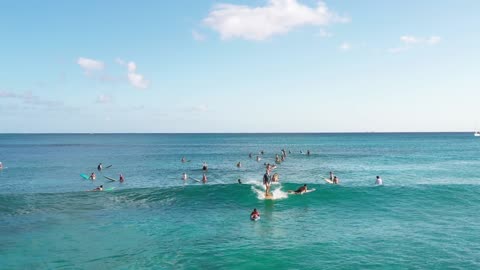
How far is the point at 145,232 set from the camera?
2353 centimetres

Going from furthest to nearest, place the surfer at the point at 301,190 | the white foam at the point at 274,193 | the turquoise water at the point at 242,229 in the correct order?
the surfer at the point at 301,190
the white foam at the point at 274,193
the turquoise water at the point at 242,229

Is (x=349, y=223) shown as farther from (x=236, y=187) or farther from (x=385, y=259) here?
(x=236, y=187)

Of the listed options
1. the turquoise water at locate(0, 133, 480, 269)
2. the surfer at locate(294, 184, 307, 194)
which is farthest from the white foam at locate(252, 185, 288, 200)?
the surfer at locate(294, 184, 307, 194)

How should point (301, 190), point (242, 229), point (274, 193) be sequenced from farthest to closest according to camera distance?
point (274, 193) < point (301, 190) < point (242, 229)

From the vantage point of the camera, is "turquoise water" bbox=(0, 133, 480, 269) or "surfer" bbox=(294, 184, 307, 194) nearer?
"turquoise water" bbox=(0, 133, 480, 269)

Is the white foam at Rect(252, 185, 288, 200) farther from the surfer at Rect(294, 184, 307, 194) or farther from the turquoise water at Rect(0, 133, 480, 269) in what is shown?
the surfer at Rect(294, 184, 307, 194)

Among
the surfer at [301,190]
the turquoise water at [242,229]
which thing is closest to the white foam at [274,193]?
the turquoise water at [242,229]

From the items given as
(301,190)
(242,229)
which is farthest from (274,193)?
(242,229)

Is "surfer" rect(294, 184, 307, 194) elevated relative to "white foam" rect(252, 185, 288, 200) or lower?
elevated

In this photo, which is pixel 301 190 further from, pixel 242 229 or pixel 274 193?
pixel 242 229

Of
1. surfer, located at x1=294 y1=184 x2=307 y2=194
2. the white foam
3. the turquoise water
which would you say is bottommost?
the turquoise water

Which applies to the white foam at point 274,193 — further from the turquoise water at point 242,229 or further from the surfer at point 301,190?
the surfer at point 301,190

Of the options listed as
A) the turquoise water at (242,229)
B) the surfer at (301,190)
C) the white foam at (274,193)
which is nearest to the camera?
the turquoise water at (242,229)

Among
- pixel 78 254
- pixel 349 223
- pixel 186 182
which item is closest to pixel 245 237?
pixel 349 223
